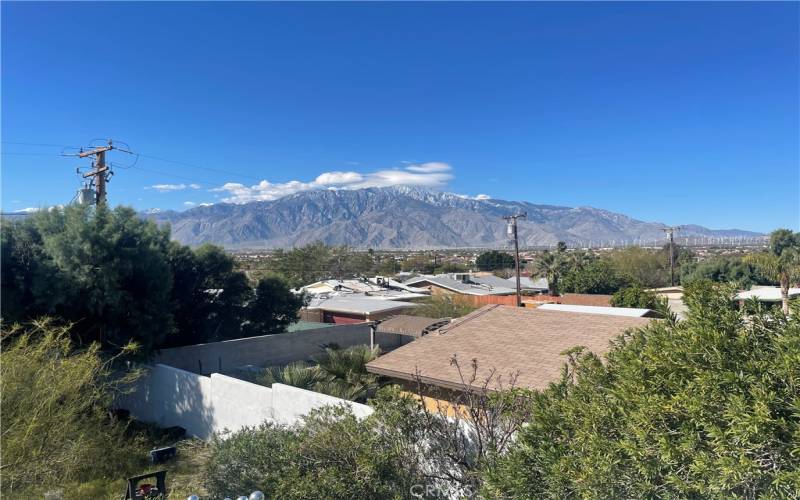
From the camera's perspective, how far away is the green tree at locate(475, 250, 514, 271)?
88.6 metres

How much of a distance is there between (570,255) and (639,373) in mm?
57186

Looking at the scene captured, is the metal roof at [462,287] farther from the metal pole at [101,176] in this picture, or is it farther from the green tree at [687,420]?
the green tree at [687,420]

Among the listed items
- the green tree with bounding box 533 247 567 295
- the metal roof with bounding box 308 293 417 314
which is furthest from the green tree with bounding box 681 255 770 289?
the metal roof with bounding box 308 293 417 314

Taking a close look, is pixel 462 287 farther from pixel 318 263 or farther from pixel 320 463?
pixel 320 463

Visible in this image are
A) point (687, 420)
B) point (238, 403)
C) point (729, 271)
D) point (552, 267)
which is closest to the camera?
point (687, 420)

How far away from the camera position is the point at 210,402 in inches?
536

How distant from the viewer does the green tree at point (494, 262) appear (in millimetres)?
88625

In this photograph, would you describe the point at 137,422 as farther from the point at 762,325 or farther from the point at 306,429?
the point at 762,325

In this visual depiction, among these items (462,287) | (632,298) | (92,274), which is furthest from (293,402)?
(462,287)

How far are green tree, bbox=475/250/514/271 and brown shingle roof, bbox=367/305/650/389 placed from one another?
243ft

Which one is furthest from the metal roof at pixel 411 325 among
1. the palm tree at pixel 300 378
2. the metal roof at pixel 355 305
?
the metal roof at pixel 355 305

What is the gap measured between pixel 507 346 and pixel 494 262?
77509mm

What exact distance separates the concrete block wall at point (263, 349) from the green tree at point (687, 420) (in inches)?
603

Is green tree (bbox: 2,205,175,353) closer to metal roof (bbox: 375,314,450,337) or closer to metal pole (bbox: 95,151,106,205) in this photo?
metal pole (bbox: 95,151,106,205)
